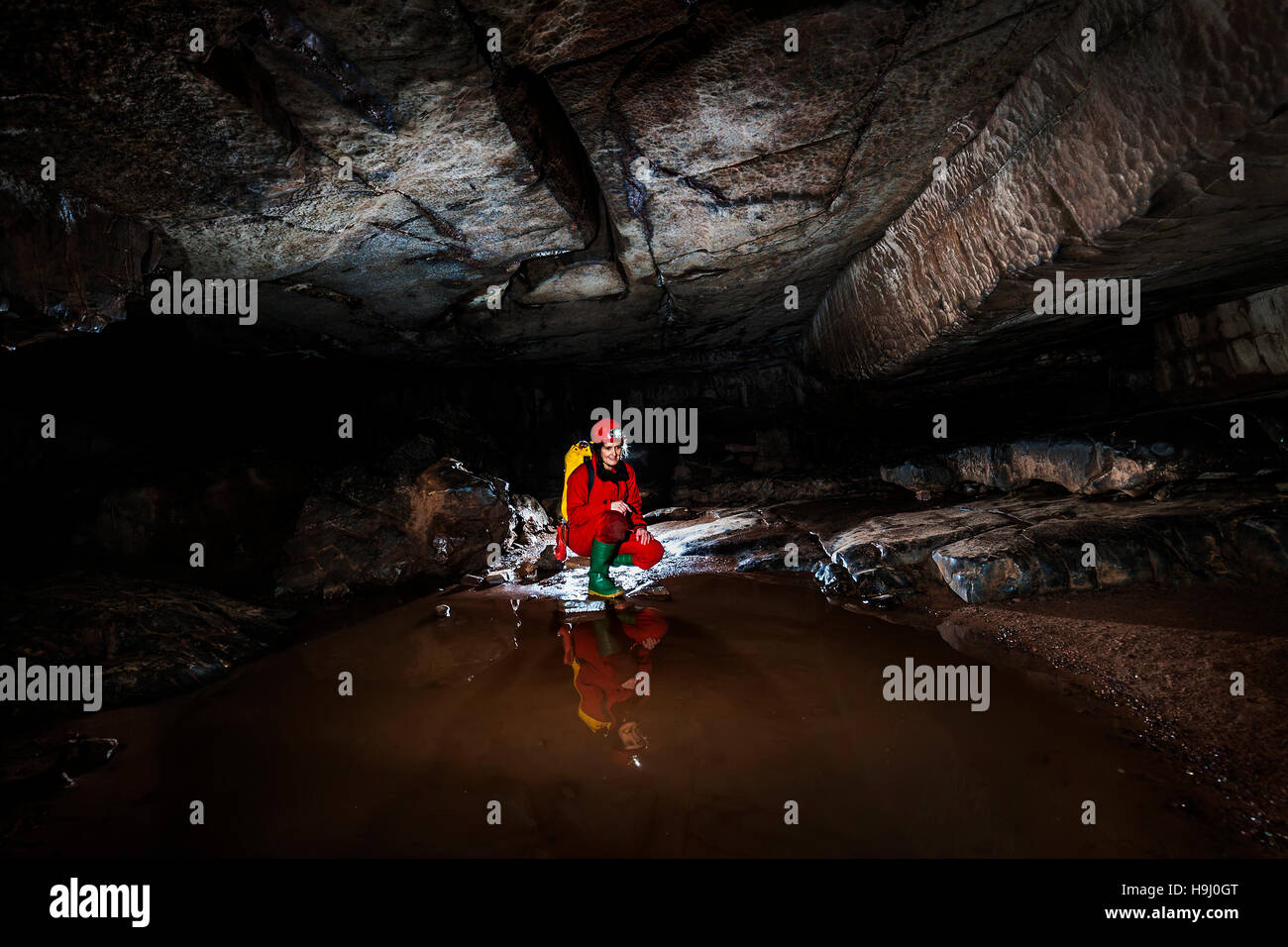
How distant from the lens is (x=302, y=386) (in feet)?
30.1

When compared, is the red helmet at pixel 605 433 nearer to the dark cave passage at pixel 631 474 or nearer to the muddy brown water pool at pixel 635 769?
the dark cave passage at pixel 631 474

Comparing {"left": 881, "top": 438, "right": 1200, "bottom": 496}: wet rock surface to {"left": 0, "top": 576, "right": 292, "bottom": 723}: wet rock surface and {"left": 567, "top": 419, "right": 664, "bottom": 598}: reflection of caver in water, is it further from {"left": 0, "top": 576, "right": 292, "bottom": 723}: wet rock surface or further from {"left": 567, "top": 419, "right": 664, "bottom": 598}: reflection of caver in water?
{"left": 0, "top": 576, "right": 292, "bottom": 723}: wet rock surface

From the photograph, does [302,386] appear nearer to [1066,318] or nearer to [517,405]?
[517,405]

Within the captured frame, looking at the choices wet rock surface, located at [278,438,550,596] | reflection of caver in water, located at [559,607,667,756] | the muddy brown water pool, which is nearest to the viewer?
the muddy brown water pool

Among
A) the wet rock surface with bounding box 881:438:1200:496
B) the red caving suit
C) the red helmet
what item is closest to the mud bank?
the wet rock surface with bounding box 881:438:1200:496

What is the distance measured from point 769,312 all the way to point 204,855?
7522mm

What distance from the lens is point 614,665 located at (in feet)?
11.2

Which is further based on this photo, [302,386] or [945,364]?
[302,386]

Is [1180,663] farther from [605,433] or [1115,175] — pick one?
[605,433]

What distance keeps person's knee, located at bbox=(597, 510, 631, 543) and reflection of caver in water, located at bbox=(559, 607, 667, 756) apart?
0.70m

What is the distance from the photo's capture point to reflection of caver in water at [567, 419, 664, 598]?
16.8 ft

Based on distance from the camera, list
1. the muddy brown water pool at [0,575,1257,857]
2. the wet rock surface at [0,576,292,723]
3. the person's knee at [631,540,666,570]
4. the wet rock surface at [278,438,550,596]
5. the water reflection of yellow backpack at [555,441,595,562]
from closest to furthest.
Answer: the muddy brown water pool at [0,575,1257,857]
the wet rock surface at [0,576,292,723]
the water reflection of yellow backpack at [555,441,595,562]
the person's knee at [631,540,666,570]
the wet rock surface at [278,438,550,596]

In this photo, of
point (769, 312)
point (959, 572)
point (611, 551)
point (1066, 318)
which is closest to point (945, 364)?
point (1066, 318)

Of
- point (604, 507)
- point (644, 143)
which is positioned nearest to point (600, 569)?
point (604, 507)
